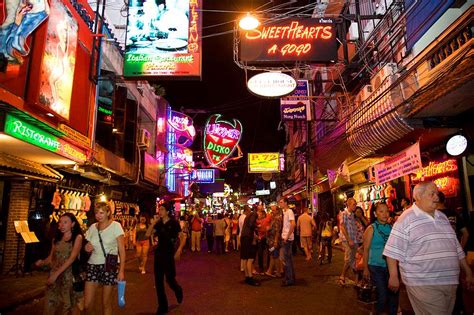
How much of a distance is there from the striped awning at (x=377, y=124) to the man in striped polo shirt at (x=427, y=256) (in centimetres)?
502

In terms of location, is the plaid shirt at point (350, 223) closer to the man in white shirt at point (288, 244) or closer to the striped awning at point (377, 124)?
the man in white shirt at point (288, 244)

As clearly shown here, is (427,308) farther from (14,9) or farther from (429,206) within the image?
(14,9)

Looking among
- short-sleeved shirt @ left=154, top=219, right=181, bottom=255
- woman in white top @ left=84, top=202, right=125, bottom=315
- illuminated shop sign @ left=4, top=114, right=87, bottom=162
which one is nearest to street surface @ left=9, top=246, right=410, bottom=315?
short-sleeved shirt @ left=154, top=219, right=181, bottom=255

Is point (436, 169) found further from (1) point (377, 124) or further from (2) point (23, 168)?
(2) point (23, 168)

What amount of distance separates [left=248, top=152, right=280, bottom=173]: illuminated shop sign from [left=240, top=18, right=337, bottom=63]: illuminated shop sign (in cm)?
2179

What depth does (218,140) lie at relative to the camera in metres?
22.7

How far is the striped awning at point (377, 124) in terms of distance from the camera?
873 centimetres

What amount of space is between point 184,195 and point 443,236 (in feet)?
106

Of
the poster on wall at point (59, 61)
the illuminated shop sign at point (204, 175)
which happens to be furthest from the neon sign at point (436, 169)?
the illuminated shop sign at point (204, 175)

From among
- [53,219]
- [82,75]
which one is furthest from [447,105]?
[53,219]

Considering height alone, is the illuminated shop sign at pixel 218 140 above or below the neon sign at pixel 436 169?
above

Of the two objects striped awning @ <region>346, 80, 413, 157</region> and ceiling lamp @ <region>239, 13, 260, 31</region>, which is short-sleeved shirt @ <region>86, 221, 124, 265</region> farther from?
ceiling lamp @ <region>239, 13, 260, 31</region>

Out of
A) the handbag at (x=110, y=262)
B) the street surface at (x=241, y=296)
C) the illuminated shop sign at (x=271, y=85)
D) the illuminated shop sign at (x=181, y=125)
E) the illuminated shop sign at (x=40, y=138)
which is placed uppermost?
the illuminated shop sign at (x=181, y=125)

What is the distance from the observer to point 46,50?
9.09m
